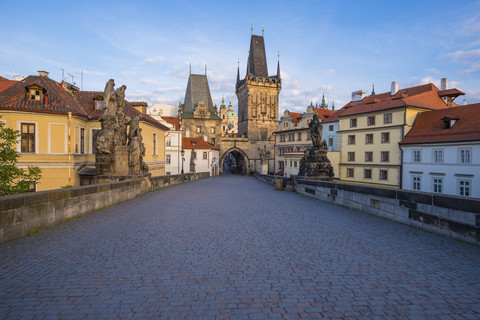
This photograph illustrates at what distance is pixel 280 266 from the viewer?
446cm

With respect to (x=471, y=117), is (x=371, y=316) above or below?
below

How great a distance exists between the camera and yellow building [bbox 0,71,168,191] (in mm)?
19297

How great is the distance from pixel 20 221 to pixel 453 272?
7.65 metres

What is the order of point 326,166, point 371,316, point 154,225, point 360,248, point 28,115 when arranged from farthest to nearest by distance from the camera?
point 28,115 < point 326,166 < point 154,225 < point 360,248 < point 371,316

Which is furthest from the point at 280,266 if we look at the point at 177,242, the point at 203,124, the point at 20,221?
the point at 203,124

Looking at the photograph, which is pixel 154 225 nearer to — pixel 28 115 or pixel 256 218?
pixel 256 218

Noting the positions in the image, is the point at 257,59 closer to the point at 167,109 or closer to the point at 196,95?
the point at 196,95

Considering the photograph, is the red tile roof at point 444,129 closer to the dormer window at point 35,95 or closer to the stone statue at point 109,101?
the stone statue at point 109,101

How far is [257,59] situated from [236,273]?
225ft

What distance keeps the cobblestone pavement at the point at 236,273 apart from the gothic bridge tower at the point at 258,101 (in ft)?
190

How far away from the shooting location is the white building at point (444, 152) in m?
22.6

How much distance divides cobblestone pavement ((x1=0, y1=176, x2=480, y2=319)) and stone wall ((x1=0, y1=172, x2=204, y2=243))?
28 cm

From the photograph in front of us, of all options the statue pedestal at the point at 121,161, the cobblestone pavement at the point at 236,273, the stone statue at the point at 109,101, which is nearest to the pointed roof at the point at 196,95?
the stone statue at the point at 109,101

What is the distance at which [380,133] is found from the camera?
32.0m
